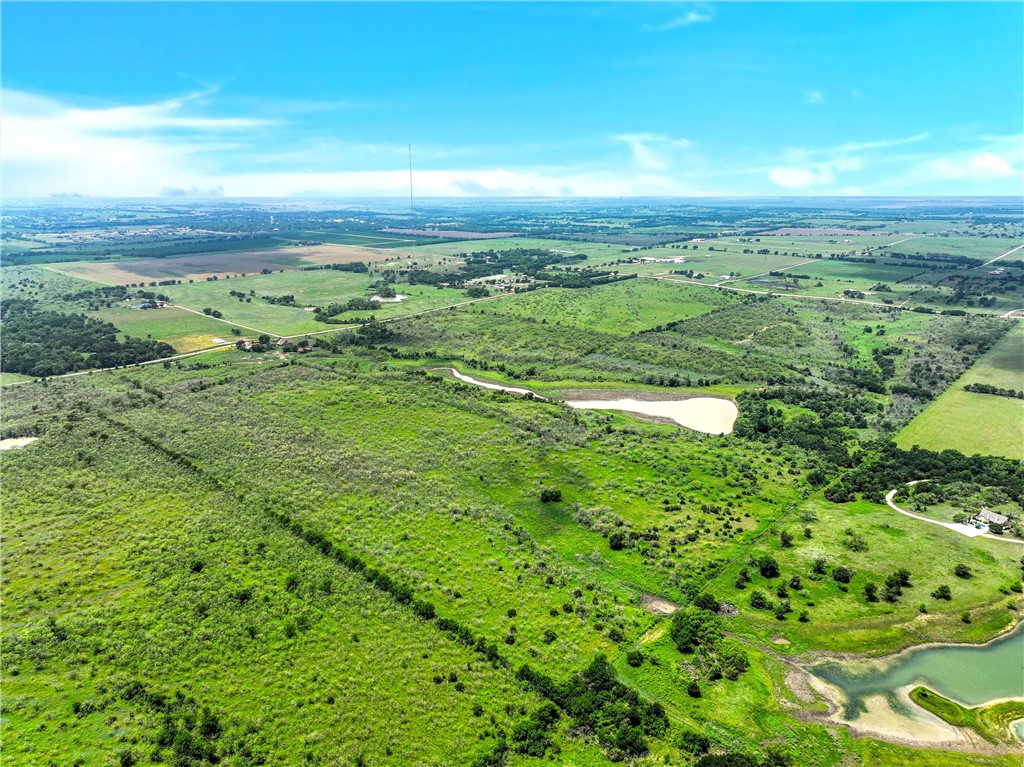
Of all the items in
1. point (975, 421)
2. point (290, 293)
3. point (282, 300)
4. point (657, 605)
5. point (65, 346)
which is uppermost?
point (290, 293)

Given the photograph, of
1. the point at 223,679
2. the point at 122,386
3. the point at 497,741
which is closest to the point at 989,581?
the point at 497,741

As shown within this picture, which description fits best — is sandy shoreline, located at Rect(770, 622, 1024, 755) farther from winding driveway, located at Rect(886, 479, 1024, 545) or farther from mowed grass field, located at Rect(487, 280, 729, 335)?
mowed grass field, located at Rect(487, 280, 729, 335)

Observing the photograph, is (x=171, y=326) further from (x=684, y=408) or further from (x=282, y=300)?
(x=684, y=408)

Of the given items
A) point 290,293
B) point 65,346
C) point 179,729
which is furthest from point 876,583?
point 290,293

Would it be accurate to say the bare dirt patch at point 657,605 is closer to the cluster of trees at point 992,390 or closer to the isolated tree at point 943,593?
the isolated tree at point 943,593

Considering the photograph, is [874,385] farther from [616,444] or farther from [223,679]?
[223,679]

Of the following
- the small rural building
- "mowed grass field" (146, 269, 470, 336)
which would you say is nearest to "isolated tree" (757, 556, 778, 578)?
the small rural building
